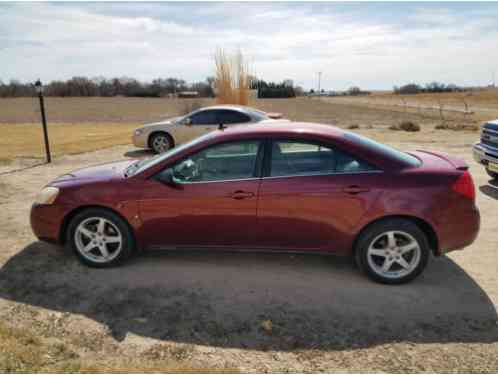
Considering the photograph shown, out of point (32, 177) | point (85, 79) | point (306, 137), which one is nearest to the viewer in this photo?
point (306, 137)

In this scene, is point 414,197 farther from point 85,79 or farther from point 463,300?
point 85,79

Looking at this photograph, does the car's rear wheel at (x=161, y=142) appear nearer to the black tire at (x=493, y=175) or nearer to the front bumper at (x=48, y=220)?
the front bumper at (x=48, y=220)

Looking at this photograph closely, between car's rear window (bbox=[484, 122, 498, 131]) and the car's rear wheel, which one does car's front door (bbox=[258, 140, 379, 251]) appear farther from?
the car's rear wheel

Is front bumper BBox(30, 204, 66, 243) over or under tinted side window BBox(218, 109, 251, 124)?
under

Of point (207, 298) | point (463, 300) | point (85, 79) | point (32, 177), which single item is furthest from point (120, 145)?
point (85, 79)

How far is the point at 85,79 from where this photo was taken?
310ft

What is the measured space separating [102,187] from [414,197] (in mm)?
2897

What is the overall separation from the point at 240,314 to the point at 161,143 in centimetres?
875

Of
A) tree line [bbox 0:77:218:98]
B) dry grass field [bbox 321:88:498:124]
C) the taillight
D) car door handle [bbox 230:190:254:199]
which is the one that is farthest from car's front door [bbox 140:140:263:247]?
tree line [bbox 0:77:218:98]

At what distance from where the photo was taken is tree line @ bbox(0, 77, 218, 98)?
85625mm

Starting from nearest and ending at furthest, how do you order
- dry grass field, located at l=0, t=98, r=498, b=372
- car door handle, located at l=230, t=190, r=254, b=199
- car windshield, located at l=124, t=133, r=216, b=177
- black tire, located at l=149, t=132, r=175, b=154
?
1. dry grass field, located at l=0, t=98, r=498, b=372
2. car door handle, located at l=230, t=190, r=254, b=199
3. car windshield, located at l=124, t=133, r=216, b=177
4. black tire, located at l=149, t=132, r=175, b=154

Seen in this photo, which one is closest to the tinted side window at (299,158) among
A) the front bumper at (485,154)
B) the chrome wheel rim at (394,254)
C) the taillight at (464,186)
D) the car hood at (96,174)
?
the chrome wheel rim at (394,254)

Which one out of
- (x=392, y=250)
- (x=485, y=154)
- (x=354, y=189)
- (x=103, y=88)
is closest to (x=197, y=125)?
(x=485, y=154)

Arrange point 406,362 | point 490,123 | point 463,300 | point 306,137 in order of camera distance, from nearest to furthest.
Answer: point 406,362
point 463,300
point 306,137
point 490,123
